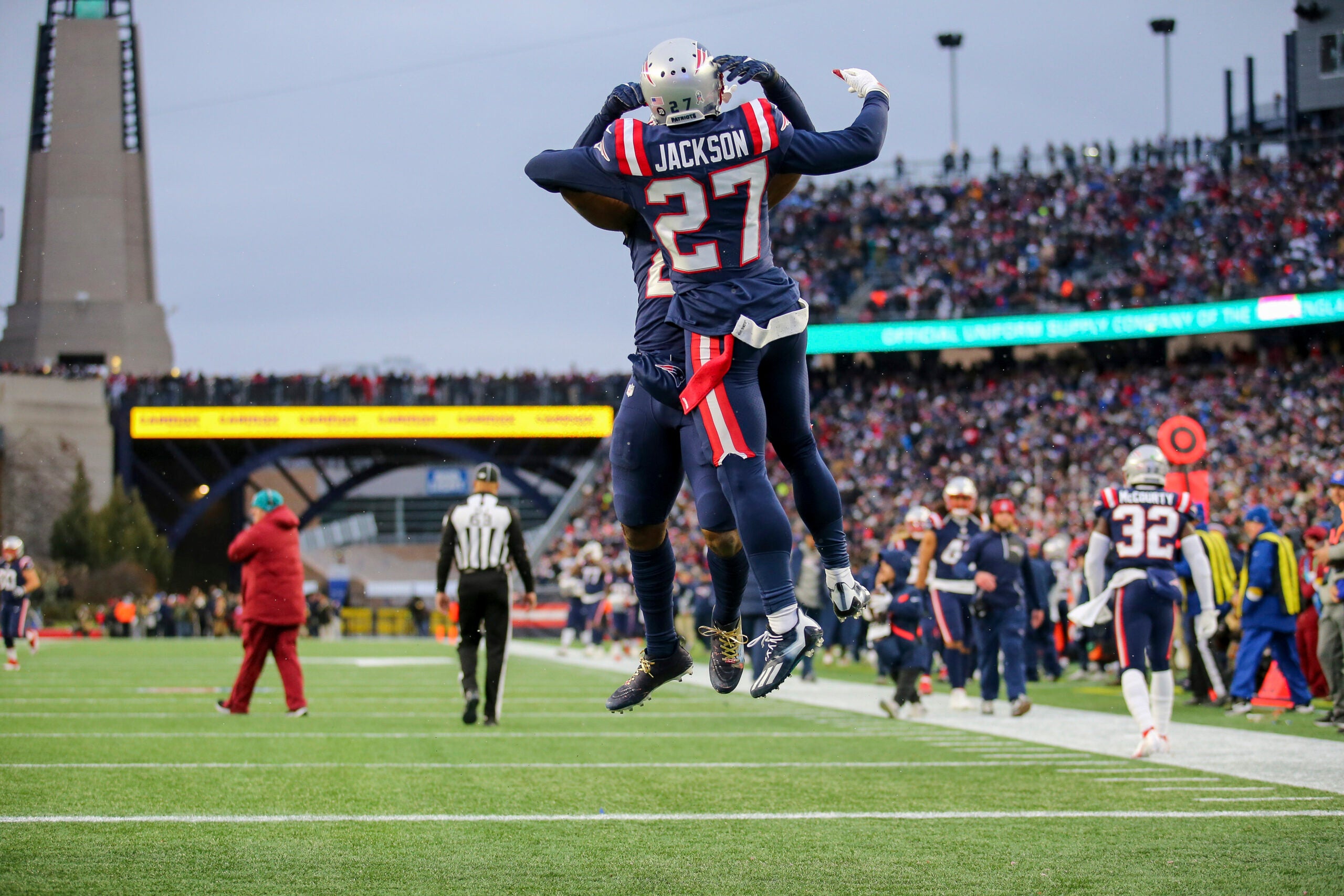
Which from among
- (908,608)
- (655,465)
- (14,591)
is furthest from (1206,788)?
(14,591)

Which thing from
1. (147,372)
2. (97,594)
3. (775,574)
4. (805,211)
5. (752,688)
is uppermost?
(805,211)

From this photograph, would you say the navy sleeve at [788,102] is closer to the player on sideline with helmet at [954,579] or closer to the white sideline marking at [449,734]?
the white sideline marking at [449,734]

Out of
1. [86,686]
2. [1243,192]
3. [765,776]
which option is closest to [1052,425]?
[1243,192]

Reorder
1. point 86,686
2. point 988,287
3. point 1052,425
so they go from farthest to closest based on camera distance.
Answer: point 988,287, point 1052,425, point 86,686

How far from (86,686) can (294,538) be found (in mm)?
5312

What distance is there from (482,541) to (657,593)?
6331 millimetres

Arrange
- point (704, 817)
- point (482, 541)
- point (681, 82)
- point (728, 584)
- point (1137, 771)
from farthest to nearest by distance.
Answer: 1. point (482, 541)
2. point (1137, 771)
3. point (704, 817)
4. point (728, 584)
5. point (681, 82)

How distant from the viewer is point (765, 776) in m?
8.08

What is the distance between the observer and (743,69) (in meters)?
4.45

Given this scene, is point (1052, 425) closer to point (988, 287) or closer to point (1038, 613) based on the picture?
point (988, 287)

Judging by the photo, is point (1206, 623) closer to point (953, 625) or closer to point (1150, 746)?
point (1150, 746)

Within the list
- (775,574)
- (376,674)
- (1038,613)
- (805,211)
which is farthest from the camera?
(805,211)

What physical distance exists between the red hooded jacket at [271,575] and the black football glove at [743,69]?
26.7ft

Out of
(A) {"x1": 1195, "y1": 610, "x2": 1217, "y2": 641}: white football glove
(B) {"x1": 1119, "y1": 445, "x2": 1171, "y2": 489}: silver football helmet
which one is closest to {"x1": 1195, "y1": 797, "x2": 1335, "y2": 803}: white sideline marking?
(A) {"x1": 1195, "y1": 610, "x2": 1217, "y2": 641}: white football glove
